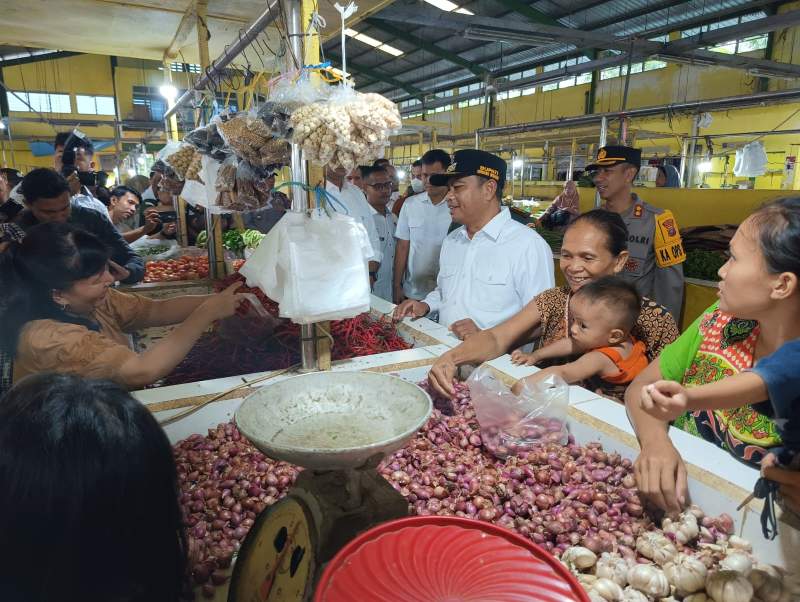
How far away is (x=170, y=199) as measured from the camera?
7.20 metres

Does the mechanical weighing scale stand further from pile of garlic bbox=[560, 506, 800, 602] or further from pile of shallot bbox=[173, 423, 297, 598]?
pile of garlic bbox=[560, 506, 800, 602]

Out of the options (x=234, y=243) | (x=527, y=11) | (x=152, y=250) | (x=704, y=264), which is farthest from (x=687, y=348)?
(x=527, y=11)

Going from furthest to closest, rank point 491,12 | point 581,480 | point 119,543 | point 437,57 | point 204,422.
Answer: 1. point 437,57
2. point 491,12
3. point 204,422
4. point 581,480
5. point 119,543

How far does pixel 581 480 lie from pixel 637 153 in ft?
10.1

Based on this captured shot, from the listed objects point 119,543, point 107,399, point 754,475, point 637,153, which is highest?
point 637,153

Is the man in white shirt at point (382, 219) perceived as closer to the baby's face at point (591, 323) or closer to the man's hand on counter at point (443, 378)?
the man's hand on counter at point (443, 378)

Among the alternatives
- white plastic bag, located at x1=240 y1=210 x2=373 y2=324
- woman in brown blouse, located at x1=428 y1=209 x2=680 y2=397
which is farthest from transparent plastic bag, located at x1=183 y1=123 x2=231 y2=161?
woman in brown blouse, located at x1=428 y1=209 x2=680 y2=397

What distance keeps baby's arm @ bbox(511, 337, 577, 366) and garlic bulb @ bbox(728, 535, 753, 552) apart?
1.03m

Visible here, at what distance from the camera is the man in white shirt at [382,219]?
529 centimetres

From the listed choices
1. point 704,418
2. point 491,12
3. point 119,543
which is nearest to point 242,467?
point 119,543

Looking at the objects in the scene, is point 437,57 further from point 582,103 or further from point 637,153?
point 637,153

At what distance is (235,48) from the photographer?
95.5 inches

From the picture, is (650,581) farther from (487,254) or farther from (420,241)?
(420,241)

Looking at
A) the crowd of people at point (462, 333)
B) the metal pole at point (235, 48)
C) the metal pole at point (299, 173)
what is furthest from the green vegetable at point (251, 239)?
the metal pole at point (299, 173)
